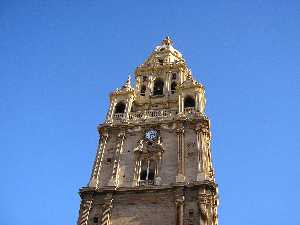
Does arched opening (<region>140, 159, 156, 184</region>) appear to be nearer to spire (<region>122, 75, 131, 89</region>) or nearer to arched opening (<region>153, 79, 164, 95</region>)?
spire (<region>122, 75, 131, 89</region>)

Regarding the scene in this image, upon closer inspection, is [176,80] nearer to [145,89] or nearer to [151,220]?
[145,89]

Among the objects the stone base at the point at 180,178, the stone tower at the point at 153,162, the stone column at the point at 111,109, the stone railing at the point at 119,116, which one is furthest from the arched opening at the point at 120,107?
the stone base at the point at 180,178

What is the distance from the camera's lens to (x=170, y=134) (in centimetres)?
4003

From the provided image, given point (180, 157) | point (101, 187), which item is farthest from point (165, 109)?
point (101, 187)

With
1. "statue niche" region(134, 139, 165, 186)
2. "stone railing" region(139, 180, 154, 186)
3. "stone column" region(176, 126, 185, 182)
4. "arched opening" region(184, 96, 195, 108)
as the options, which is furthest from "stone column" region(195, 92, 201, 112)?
"stone railing" region(139, 180, 154, 186)

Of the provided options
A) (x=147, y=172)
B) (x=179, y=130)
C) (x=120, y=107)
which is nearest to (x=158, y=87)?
(x=120, y=107)

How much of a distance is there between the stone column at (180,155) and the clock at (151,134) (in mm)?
1957

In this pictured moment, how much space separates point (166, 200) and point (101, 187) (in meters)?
5.26

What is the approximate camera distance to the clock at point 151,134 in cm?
4001

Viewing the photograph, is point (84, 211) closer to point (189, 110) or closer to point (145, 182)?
point (145, 182)

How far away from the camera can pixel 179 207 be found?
108 ft

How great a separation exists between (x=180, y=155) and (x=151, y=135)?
3.97m

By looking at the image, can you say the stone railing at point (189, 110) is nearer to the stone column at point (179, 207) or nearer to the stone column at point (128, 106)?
the stone column at point (128, 106)

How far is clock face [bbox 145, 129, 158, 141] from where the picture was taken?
40.0 m
